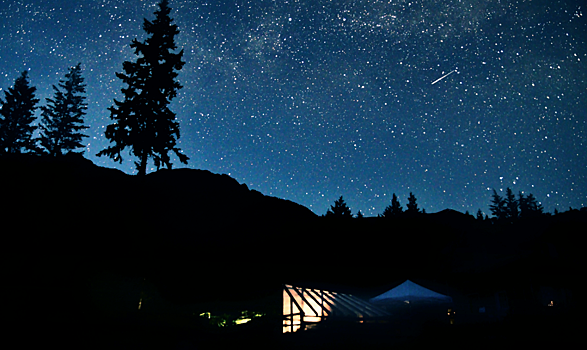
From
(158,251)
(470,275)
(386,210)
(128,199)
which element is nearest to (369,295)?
(470,275)

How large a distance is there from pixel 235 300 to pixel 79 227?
10.4 meters

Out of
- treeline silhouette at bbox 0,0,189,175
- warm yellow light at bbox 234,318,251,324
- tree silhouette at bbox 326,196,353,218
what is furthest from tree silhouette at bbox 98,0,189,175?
tree silhouette at bbox 326,196,353,218

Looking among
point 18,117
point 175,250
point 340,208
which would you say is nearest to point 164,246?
point 175,250

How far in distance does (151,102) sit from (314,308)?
63.6ft

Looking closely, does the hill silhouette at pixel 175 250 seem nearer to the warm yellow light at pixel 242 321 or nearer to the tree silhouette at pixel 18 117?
the warm yellow light at pixel 242 321

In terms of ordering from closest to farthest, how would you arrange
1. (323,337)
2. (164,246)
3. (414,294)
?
(323,337)
(414,294)
(164,246)

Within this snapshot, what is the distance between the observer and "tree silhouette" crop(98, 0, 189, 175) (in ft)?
81.6

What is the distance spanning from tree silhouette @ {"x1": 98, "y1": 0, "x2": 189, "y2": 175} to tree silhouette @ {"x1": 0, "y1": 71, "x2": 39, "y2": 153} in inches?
897

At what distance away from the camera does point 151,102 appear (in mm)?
25844

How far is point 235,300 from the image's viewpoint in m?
21.9

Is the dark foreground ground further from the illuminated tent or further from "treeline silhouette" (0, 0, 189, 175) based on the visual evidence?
"treeline silhouette" (0, 0, 189, 175)

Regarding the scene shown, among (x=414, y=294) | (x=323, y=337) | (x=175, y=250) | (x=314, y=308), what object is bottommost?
(x=323, y=337)

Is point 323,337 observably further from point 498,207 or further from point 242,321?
point 498,207

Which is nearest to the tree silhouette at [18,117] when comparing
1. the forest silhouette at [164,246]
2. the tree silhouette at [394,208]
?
the forest silhouette at [164,246]
